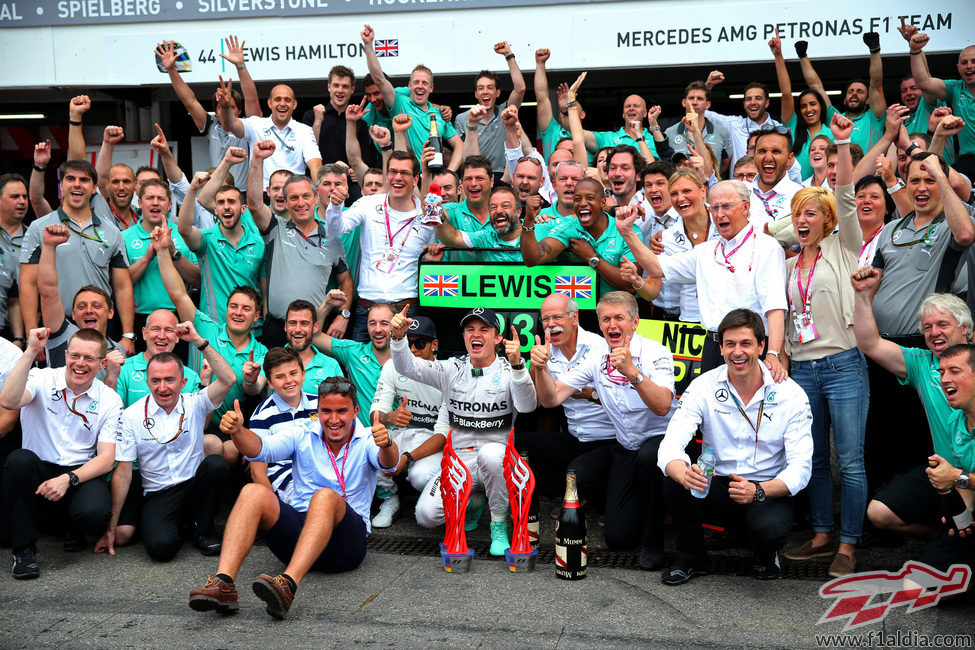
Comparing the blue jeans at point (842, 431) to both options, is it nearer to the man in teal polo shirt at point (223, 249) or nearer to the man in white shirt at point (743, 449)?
the man in white shirt at point (743, 449)

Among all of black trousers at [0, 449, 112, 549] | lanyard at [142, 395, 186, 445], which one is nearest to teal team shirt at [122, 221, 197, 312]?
lanyard at [142, 395, 186, 445]

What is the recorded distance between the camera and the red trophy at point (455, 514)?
5.85 meters

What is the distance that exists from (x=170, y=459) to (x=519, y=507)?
91.8 inches

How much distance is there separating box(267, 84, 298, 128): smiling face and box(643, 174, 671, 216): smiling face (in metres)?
3.85

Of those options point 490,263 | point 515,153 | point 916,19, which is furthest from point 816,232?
point 916,19

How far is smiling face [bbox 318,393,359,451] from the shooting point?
5.80m

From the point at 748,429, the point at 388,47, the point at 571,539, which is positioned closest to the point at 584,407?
the point at 571,539

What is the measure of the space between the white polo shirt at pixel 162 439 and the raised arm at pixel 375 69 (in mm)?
4439

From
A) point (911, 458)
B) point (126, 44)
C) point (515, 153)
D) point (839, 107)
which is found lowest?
point (911, 458)

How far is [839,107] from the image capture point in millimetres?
12320

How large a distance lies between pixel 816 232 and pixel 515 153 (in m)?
3.91

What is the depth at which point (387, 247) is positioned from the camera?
25.5 ft

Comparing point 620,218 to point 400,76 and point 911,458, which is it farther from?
point 400,76

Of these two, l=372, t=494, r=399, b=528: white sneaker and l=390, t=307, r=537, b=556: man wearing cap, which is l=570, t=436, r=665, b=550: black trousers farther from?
l=372, t=494, r=399, b=528: white sneaker
